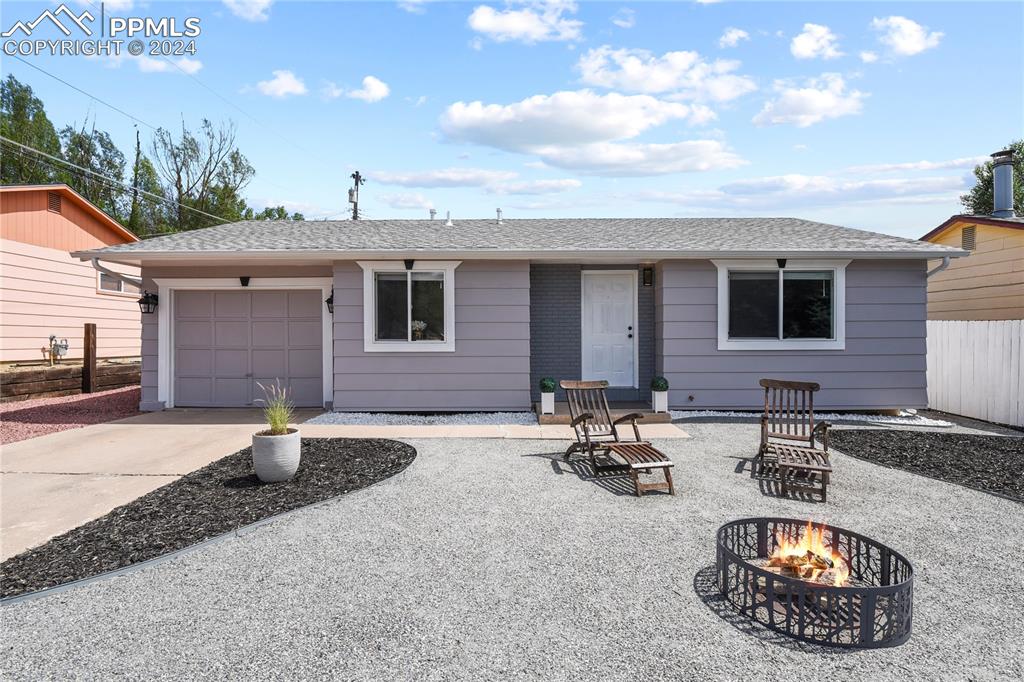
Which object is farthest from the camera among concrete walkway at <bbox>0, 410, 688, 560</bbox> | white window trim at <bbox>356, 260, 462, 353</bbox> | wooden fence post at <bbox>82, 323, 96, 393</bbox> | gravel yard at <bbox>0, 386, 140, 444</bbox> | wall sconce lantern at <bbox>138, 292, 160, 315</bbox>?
wooden fence post at <bbox>82, 323, 96, 393</bbox>

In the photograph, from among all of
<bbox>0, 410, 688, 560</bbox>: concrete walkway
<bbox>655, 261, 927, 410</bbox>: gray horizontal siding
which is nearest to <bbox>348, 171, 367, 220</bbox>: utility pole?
<bbox>0, 410, 688, 560</bbox>: concrete walkway

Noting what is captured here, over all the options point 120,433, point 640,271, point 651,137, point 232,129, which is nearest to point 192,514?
point 120,433

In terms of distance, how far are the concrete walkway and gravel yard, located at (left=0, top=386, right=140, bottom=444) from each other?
57 centimetres

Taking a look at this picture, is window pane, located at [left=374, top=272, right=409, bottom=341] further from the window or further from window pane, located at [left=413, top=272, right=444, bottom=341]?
the window

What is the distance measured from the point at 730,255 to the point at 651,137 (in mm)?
3655

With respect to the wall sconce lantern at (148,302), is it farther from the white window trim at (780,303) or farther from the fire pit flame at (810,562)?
the fire pit flame at (810,562)

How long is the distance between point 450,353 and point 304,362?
3.02 m

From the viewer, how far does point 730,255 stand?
8.79m

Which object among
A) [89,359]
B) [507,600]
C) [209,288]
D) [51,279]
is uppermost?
[51,279]

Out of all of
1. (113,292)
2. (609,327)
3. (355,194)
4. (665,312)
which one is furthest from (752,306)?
(355,194)

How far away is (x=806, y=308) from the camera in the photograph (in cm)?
912

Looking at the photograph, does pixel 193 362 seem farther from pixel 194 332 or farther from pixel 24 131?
pixel 24 131

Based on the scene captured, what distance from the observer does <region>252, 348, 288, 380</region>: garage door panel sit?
10070 mm

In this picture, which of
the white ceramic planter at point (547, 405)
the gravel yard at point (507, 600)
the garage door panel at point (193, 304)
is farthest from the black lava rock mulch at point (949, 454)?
the garage door panel at point (193, 304)
